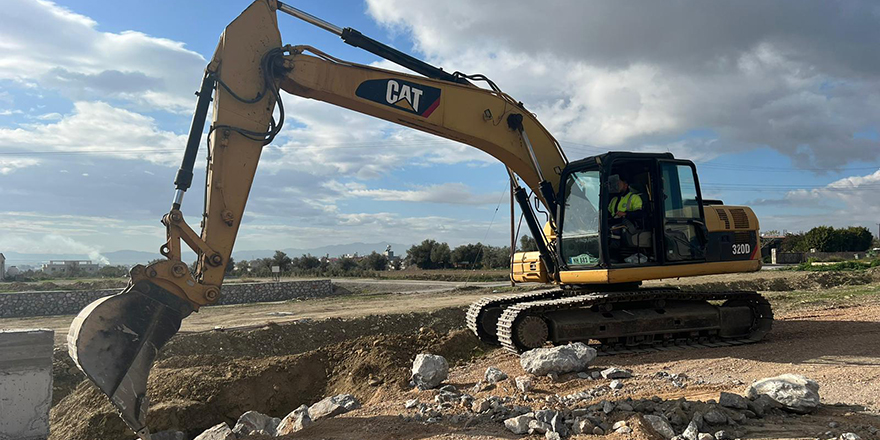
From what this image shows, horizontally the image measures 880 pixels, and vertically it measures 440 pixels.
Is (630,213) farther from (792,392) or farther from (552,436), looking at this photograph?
(552,436)

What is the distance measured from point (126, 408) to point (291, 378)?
4313 millimetres

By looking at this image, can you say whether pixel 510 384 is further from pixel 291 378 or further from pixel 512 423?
pixel 291 378

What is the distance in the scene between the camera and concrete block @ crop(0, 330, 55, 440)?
5500 millimetres

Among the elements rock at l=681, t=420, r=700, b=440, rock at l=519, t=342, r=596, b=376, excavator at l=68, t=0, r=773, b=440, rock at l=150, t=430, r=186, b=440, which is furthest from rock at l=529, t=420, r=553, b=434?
rock at l=150, t=430, r=186, b=440

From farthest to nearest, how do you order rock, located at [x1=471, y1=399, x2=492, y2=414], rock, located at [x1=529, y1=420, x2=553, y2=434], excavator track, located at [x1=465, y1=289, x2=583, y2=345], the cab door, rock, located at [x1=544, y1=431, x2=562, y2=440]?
excavator track, located at [x1=465, y1=289, x2=583, y2=345], the cab door, rock, located at [x1=471, y1=399, x2=492, y2=414], rock, located at [x1=529, y1=420, x2=553, y2=434], rock, located at [x1=544, y1=431, x2=562, y2=440]

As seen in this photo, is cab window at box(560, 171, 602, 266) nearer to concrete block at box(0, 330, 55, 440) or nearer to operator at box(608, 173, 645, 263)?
operator at box(608, 173, 645, 263)

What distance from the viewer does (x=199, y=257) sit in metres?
6.27

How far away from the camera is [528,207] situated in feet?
31.1

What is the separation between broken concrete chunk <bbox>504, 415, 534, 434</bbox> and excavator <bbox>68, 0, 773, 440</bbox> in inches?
127

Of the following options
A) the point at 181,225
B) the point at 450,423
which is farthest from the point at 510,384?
the point at 181,225

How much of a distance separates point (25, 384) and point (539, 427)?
477 cm

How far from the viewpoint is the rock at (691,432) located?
187 inches

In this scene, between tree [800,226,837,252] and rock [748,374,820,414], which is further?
tree [800,226,837,252]

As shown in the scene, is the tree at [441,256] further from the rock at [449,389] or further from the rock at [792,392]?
the rock at [792,392]
